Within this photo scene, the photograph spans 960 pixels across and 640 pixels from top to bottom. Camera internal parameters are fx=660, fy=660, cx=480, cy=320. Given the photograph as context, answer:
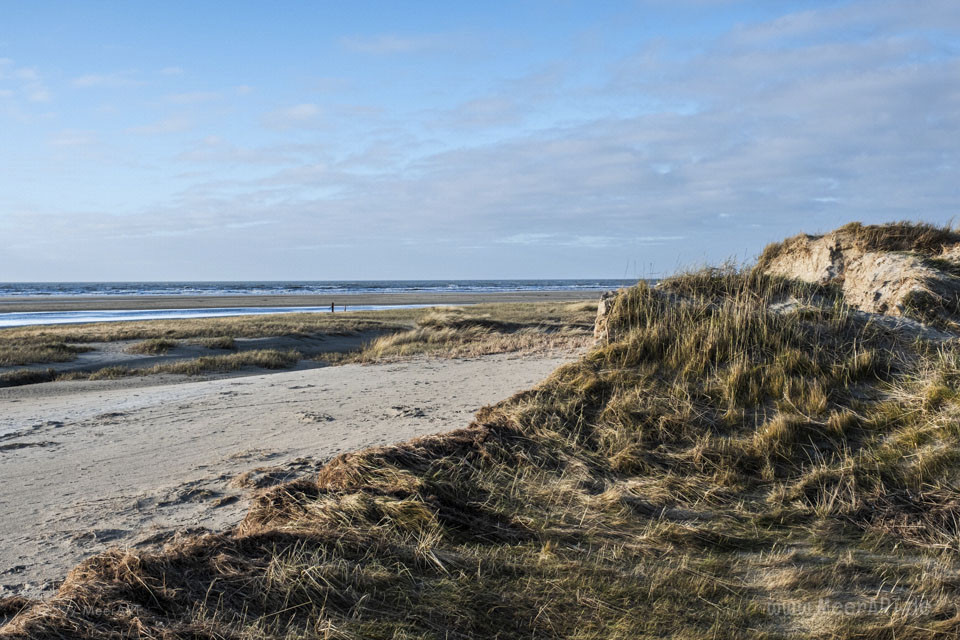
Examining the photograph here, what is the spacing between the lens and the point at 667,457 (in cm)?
613

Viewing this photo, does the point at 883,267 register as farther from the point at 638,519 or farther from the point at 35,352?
the point at 35,352

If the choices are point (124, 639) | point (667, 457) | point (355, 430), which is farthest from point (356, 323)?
point (124, 639)

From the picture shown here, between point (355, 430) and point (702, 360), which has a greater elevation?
point (702, 360)

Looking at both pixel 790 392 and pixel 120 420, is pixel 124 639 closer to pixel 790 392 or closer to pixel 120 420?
pixel 790 392

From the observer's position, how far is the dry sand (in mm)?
4883

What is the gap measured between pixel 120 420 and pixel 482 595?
7643 millimetres

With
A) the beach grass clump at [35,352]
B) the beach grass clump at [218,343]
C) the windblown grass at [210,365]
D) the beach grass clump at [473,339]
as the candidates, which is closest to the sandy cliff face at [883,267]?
the beach grass clump at [473,339]

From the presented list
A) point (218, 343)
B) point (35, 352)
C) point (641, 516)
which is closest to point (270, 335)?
point (218, 343)

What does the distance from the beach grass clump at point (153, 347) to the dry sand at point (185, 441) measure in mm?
8761

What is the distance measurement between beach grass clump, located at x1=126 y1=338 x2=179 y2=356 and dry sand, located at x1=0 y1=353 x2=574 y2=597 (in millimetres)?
8761

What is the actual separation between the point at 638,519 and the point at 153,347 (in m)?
21.6

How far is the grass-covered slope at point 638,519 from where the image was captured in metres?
3.63

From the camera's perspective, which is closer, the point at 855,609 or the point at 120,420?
the point at 855,609

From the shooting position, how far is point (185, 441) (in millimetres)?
7723
